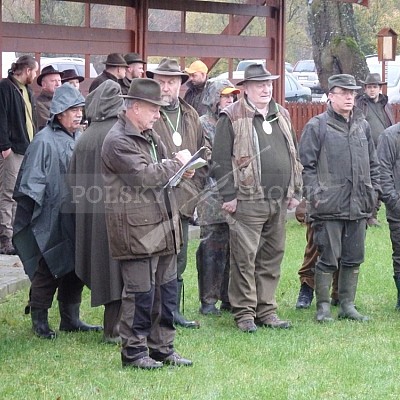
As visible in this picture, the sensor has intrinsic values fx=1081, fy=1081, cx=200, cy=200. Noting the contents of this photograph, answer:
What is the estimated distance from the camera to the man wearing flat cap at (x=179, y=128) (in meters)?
8.79

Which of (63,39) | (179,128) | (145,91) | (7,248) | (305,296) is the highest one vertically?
(63,39)

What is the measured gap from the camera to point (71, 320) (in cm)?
892

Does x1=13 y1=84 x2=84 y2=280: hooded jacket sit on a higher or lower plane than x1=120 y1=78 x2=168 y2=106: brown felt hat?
lower

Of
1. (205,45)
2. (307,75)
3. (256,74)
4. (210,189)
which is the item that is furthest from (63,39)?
(307,75)

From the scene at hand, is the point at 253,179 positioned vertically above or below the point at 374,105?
below

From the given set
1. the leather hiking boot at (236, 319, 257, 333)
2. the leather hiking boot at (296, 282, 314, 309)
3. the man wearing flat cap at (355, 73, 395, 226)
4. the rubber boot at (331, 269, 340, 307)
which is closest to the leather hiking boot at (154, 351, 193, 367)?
the leather hiking boot at (236, 319, 257, 333)

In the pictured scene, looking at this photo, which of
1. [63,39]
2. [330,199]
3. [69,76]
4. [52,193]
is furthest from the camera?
[63,39]

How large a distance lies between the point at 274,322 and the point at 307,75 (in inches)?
1300

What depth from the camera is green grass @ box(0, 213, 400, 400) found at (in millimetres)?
6961

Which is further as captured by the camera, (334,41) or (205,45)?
(334,41)

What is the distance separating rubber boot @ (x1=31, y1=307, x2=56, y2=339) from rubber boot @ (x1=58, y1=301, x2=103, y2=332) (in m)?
0.21

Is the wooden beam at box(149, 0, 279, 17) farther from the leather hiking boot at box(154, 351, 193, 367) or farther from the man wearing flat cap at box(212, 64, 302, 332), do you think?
the leather hiking boot at box(154, 351, 193, 367)

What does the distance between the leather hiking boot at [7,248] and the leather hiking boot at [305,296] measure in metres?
3.44

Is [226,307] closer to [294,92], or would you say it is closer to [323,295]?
[323,295]
